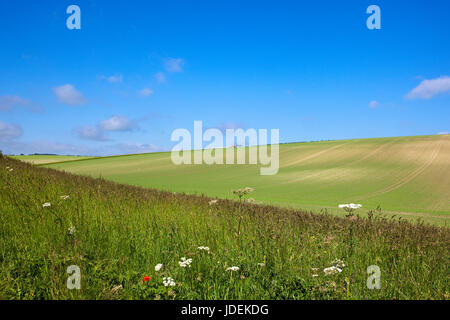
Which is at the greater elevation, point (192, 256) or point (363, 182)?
point (192, 256)

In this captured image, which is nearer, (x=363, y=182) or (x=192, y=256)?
(x=192, y=256)

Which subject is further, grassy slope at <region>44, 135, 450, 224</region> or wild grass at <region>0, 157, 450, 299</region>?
grassy slope at <region>44, 135, 450, 224</region>

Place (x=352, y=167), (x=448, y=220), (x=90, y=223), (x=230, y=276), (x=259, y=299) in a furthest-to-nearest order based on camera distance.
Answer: (x=352, y=167) < (x=448, y=220) < (x=90, y=223) < (x=230, y=276) < (x=259, y=299)

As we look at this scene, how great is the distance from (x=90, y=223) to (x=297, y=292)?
4998 millimetres

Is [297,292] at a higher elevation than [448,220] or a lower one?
higher

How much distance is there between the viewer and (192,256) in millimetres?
4918

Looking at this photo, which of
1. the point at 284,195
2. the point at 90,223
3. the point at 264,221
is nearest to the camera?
the point at 90,223

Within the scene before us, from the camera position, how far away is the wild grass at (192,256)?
151 inches

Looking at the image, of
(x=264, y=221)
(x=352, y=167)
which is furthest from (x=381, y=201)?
(x=352, y=167)

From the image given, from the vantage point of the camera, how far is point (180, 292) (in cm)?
377

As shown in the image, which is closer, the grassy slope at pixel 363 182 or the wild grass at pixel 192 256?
the wild grass at pixel 192 256

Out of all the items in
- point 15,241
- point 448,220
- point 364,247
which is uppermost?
point 15,241

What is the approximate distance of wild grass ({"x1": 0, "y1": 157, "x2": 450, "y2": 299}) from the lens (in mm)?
3846

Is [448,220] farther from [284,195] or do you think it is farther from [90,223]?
[90,223]
